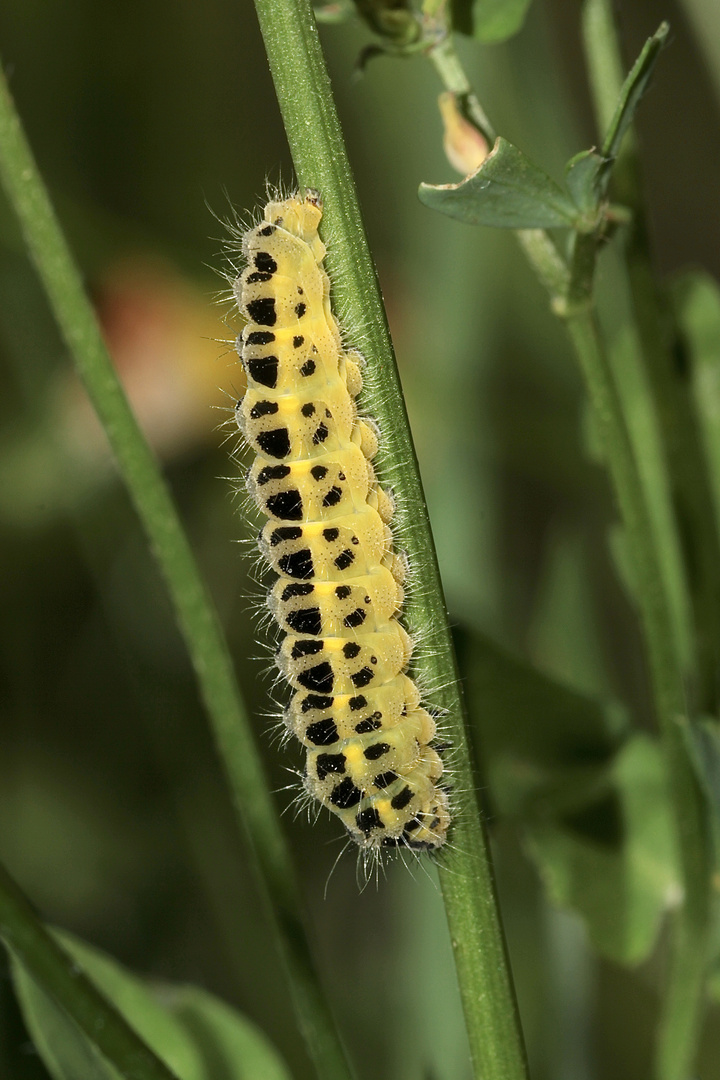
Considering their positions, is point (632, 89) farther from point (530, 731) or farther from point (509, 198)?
point (530, 731)

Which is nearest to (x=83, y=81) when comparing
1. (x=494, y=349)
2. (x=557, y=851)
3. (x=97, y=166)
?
(x=97, y=166)

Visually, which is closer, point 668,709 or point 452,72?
point 452,72

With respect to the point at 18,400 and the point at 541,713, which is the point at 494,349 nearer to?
the point at 18,400

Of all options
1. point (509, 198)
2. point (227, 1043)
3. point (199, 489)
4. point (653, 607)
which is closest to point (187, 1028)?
point (227, 1043)

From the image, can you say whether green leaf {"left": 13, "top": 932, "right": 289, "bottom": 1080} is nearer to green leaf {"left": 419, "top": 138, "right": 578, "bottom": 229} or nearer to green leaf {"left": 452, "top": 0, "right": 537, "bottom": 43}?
green leaf {"left": 419, "top": 138, "right": 578, "bottom": 229}

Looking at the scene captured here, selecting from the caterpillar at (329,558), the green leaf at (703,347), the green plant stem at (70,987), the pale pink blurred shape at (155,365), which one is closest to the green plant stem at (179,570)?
the caterpillar at (329,558)

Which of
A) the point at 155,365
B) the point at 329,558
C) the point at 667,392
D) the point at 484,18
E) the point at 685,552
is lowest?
the point at 685,552

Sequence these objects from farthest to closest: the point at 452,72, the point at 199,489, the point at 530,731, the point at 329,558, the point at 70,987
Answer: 1. the point at 199,489
2. the point at 530,731
3. the point at 329,558
4. the point at 452,72
5. the point at 70,987

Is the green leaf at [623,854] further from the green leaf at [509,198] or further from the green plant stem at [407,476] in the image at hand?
the green leaf at [509,198]
